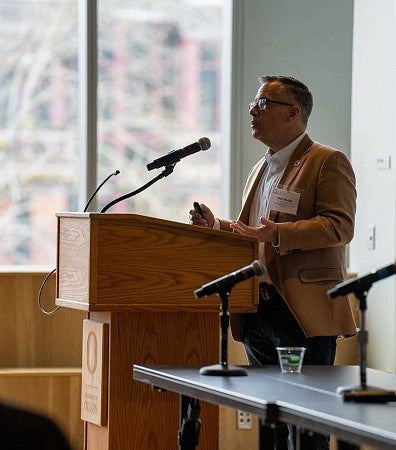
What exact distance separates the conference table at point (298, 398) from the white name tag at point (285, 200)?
0.63 meters

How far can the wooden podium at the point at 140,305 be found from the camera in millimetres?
2975

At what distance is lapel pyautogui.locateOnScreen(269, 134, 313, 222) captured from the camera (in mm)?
3314

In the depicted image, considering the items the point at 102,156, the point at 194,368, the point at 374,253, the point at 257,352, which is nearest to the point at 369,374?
the point at 194,368

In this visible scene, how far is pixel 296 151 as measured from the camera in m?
3.38

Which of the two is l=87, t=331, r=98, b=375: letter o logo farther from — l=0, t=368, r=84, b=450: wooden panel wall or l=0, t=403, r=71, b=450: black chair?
l=0, t=403, r=71, b=450: black chair

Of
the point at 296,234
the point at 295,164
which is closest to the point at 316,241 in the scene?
the point at 296,234

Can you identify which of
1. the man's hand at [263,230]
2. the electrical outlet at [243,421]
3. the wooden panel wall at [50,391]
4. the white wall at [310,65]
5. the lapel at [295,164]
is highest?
the white wall at [310,65]

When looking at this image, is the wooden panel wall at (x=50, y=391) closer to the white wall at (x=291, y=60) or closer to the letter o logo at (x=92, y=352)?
the white wall at (x=291, y=60)

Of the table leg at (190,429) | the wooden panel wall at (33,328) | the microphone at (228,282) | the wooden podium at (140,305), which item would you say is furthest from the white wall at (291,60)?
the microphone at (228,282)

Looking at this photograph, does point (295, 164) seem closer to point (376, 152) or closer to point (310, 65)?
point (376, 152)

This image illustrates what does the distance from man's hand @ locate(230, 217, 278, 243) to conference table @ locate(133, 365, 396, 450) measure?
0.47m

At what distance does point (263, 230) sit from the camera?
10.2 ft

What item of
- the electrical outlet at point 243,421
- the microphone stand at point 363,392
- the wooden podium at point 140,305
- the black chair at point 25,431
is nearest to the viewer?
the black chair at point 25,431

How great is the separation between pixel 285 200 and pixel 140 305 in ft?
2.06
